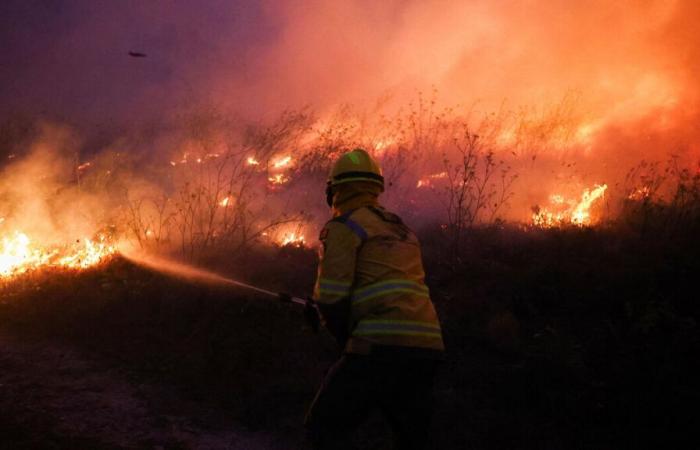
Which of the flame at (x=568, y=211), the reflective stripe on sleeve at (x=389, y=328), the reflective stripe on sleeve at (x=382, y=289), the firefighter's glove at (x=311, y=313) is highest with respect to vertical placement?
the flame at (x=568, y=211)

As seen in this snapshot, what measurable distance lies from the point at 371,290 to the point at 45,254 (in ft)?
22.8

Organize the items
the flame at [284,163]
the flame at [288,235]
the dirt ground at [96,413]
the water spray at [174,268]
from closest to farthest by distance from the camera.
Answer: the dirt ground at [96,413] → the water spray at [174,268] → the flame at [288,235] → the flame at [284,163]

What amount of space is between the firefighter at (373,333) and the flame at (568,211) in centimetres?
711

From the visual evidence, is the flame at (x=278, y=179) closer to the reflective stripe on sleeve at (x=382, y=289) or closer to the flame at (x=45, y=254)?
the flame at (x=45, y=254)

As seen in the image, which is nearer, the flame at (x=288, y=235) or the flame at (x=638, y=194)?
the flame at (x=288, y=235)

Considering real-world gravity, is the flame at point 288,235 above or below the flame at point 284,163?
below

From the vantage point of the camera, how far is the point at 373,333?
93.4 inches

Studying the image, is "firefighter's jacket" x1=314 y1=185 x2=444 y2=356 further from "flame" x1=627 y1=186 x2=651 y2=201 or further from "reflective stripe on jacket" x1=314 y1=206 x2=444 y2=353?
"flame" x1=627 y1=186 x2=651 y2=201

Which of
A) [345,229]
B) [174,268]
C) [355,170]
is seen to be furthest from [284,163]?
[345,229]

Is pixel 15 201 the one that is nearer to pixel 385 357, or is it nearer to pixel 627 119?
pixel 385 357

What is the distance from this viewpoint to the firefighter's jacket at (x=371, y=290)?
2389 millimetres

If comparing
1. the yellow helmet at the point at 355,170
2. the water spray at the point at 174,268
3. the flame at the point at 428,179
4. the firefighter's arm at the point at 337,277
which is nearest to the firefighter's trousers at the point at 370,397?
the firefighter's arm at the point at 337,277

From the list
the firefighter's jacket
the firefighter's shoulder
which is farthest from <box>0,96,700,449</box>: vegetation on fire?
the firefighter's shoulder

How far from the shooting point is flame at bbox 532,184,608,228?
8805 mm
